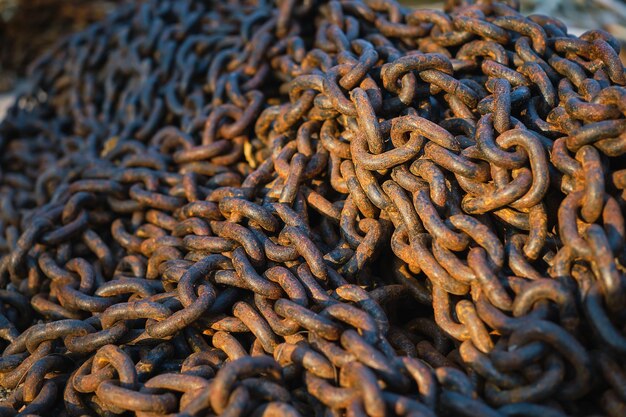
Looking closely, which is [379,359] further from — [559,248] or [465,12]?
[465,12]

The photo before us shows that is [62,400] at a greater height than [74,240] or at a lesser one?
lesser

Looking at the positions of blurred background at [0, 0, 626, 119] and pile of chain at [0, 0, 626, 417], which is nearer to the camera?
pile of chain at [0, 0, 626, 417]

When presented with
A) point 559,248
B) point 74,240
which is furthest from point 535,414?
point 74,240

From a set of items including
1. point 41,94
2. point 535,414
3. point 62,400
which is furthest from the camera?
point 41,94

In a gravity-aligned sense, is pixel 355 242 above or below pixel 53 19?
below

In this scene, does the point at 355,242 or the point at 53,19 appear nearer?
the point at 355,242
